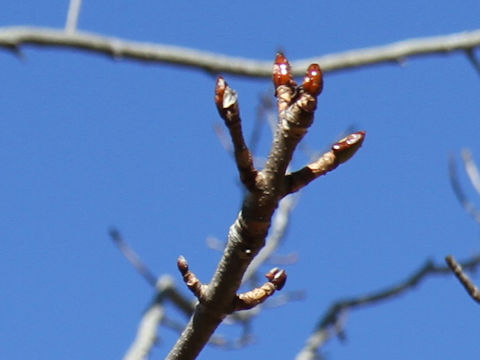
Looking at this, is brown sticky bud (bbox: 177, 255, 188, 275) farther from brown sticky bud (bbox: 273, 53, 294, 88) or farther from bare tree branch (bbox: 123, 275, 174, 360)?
bare tree branch (bbox: 123, 275, 174, 360)

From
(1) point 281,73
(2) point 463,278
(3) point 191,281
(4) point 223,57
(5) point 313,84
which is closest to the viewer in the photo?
(5) point 313,84

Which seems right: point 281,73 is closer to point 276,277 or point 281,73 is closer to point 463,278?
point 276,277

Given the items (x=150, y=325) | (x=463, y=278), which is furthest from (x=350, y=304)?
(x=463, y=278)

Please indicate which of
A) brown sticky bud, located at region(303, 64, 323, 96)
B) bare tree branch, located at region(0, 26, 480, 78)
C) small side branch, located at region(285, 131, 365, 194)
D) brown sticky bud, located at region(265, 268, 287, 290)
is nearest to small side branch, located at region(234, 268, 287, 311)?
brown sticky bud, located at region(265, 268, 287, 290)

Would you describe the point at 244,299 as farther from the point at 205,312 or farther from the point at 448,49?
the point at 448,49

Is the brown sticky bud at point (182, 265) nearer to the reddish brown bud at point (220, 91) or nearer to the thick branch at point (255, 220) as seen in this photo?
the thick branch at point (255, 220)

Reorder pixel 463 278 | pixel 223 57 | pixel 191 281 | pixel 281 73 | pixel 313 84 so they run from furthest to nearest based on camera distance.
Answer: pixel 223 57
pixel 463 278
pixel 191 281
pixel 281 73
pixel 313 84

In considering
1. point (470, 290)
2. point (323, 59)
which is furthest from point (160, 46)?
point (470, 290)

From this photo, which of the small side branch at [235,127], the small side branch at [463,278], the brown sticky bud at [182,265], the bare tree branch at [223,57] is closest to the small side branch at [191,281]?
the brown sticky bud at [182,265]
